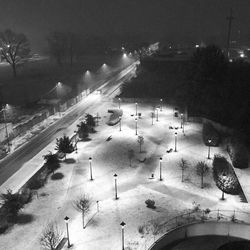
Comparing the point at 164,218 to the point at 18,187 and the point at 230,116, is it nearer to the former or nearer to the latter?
the point at 18,187

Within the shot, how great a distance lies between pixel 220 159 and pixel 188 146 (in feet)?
19.5

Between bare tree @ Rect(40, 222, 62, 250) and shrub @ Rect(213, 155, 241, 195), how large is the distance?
1542cm

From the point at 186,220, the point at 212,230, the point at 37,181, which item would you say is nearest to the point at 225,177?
the point at 212,230

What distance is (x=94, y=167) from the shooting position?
121ft

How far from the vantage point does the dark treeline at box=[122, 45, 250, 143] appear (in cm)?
4862

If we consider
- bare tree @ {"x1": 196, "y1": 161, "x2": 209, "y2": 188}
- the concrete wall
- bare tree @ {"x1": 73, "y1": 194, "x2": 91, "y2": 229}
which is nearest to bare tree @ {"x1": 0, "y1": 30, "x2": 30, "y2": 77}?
bare tree @ {"x1": 73, "y1": 194, "x2": 91, "y2": 229}

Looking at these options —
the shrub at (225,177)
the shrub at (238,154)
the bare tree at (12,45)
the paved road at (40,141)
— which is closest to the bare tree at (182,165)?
the shrub at (225,177)

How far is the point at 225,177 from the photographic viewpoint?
3072cm

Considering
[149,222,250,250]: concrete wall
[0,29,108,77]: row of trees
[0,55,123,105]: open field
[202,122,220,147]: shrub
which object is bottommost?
[149,222,250,250]: concrete wall

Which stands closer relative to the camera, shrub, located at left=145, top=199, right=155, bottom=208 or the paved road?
shrub, located at left=145, top=199, right=155, bottom=208

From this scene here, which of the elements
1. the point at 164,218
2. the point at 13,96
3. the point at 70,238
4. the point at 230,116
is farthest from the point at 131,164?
the point at 13,96

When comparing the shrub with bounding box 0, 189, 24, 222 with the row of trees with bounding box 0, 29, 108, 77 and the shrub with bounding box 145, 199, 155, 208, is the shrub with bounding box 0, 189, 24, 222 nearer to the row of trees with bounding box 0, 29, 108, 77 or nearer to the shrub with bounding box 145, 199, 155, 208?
the shrub with bounding box 145, 199, 155, 208

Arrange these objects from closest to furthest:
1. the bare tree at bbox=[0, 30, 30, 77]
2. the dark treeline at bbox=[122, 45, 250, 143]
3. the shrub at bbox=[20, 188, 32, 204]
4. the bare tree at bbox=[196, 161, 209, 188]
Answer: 1. the shrub at bbox=[20, 188, 32, 204]
2. the bare tree at bbox=[196, 161, 209, 188]
3. the dark treeline at bbox=[122, 45, 250, 143]
4. the bare tree at bbox=[0, 30, 30, 77]

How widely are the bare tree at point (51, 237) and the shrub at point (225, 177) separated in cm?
1542
